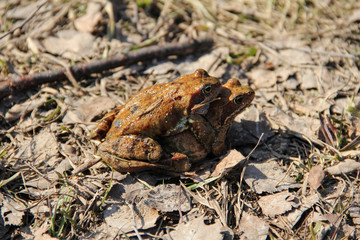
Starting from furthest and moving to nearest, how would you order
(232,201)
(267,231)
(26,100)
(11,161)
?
(26,100)
(11,161)
(232,201)
(267,231)

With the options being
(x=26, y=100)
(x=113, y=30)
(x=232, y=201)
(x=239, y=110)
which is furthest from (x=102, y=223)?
(x=113, y=30)

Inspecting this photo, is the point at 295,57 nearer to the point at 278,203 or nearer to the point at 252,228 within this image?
the point at 278,203

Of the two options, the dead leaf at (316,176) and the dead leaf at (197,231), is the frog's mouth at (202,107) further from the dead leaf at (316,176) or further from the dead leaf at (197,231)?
the dead leaf at (316,176)

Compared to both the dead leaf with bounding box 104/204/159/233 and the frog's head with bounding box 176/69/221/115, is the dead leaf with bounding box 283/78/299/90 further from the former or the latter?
the dead leaf with bounding box 104/204/159/233

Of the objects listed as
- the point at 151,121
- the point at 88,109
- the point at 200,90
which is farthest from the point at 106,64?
the point at 200,90

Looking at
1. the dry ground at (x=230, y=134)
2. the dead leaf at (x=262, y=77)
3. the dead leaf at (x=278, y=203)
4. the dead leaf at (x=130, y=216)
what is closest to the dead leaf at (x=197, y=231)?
the dry ground at (x=230, y=134)

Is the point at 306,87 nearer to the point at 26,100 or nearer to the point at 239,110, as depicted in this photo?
the point at 239,110
